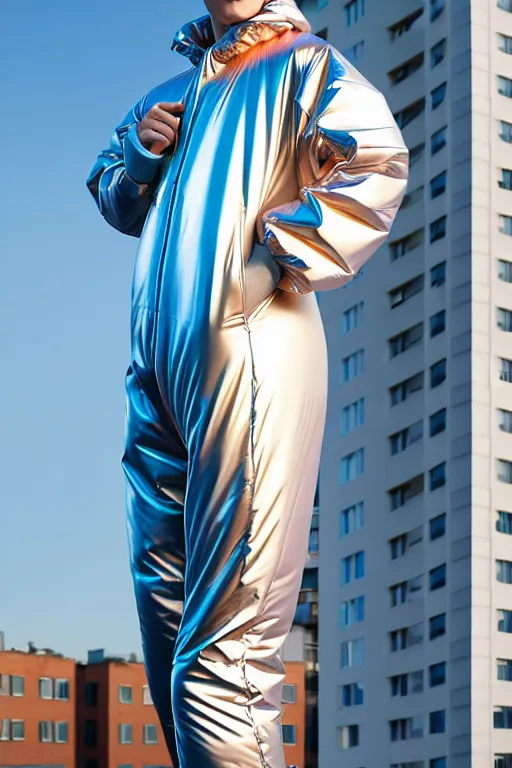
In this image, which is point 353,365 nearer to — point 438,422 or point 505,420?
point 438,422

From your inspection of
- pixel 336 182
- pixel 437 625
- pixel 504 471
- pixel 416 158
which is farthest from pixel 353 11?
pixel 336 182

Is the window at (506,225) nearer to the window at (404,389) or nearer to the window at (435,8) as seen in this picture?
the window at (435,8)

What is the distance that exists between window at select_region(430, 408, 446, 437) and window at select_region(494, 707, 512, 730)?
3100 mm

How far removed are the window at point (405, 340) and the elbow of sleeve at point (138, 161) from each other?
15660 mm

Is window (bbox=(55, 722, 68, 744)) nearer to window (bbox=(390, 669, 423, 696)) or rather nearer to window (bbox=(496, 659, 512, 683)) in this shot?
window (bbox=(496, 659, 512, 683))

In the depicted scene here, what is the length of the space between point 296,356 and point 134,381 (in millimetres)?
213

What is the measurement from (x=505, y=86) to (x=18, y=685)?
28.7 feet

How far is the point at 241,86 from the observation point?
1.78 meters

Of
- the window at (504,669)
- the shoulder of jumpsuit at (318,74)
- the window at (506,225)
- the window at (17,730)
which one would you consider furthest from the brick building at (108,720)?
the window at (506,225)

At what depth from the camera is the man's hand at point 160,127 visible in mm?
1808

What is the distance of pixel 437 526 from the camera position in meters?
16.6

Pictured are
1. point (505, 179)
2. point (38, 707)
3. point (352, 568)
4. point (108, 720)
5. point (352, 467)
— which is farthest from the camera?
point (352, 568)

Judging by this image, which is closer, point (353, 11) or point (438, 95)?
point (438, 95)

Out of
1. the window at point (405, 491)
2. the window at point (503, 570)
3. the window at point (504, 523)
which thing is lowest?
the window at point (503, 570)
